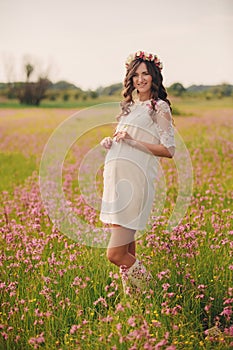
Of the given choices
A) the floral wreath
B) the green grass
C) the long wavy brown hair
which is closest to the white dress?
the long wavy brown hair

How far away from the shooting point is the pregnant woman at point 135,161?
427cm

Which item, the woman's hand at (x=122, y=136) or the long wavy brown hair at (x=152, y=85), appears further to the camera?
the long wavy brown hair at (x=152, y=85)

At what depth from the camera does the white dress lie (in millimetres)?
4262

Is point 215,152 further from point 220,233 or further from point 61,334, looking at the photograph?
point 61,334

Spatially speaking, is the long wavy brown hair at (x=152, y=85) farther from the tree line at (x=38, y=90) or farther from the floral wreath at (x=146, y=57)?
the tree line at (x=38, y=90)

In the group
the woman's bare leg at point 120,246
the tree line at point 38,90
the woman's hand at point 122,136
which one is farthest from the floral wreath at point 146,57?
the tree line at point 38,90

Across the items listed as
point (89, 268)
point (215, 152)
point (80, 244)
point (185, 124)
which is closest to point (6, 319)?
point (89, 268)

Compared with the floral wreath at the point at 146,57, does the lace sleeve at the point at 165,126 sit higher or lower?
lower

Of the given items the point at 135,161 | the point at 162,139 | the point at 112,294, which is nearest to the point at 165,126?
the point at 162,139

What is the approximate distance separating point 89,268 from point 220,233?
1.43 m

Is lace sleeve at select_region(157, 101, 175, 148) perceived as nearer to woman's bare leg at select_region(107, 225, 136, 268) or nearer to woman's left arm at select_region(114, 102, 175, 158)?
woman's left arm at select_region(114, 102, 175, 158)

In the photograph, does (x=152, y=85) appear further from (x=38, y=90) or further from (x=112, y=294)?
(x=38, y=90)

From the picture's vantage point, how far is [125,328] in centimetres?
374

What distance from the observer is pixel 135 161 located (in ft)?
14.1
